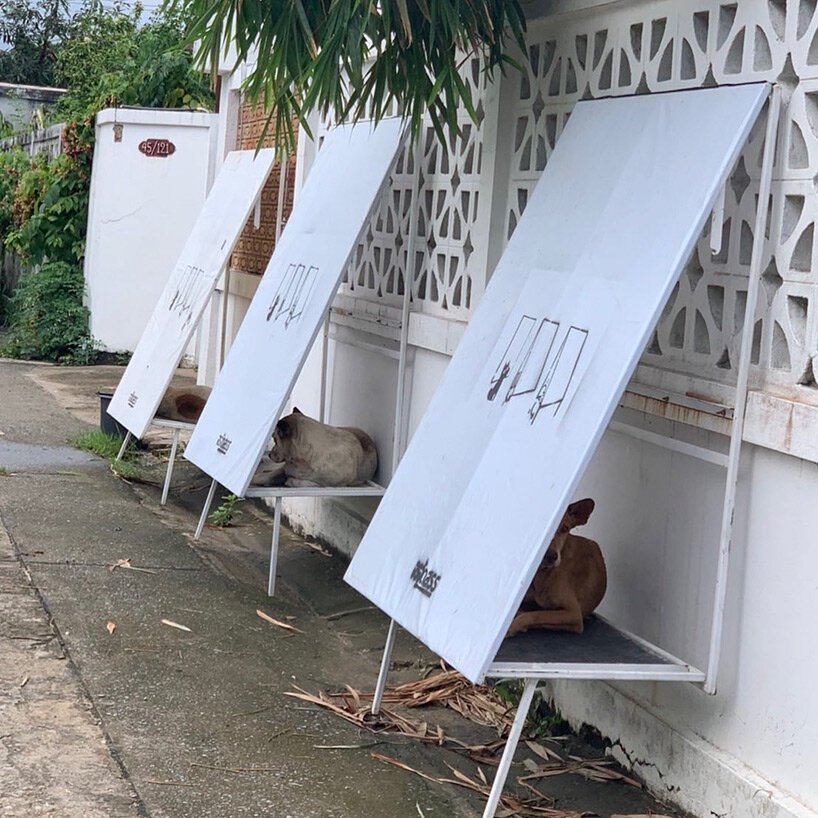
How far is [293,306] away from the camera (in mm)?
6125

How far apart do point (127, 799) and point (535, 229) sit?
2106 millimetres

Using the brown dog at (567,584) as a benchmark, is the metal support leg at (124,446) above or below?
below

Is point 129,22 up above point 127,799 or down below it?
above

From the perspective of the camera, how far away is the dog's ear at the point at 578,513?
409cm

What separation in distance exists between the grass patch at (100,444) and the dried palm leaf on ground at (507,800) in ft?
16.7

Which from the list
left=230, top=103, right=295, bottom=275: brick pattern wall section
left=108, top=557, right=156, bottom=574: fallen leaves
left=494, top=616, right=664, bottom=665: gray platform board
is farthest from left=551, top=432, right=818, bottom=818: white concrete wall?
left=230, top=103, right=295, bottom=275: brick pattern wall section

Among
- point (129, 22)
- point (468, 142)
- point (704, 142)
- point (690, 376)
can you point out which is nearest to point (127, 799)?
point (690, 376)

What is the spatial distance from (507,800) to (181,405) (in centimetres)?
434

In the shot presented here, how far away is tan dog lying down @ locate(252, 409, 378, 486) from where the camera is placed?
5980 mm

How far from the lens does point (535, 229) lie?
4.32 meters

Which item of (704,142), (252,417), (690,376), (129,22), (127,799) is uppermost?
(129,22)

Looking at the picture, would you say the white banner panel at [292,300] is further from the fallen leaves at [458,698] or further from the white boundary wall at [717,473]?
the fallen leaves at [458,698]

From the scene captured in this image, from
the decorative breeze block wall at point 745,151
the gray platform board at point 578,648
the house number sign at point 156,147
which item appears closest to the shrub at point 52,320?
the house number sign at point 156,147

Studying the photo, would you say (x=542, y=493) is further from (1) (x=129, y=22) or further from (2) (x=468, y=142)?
(1) (x=129, y=22)
